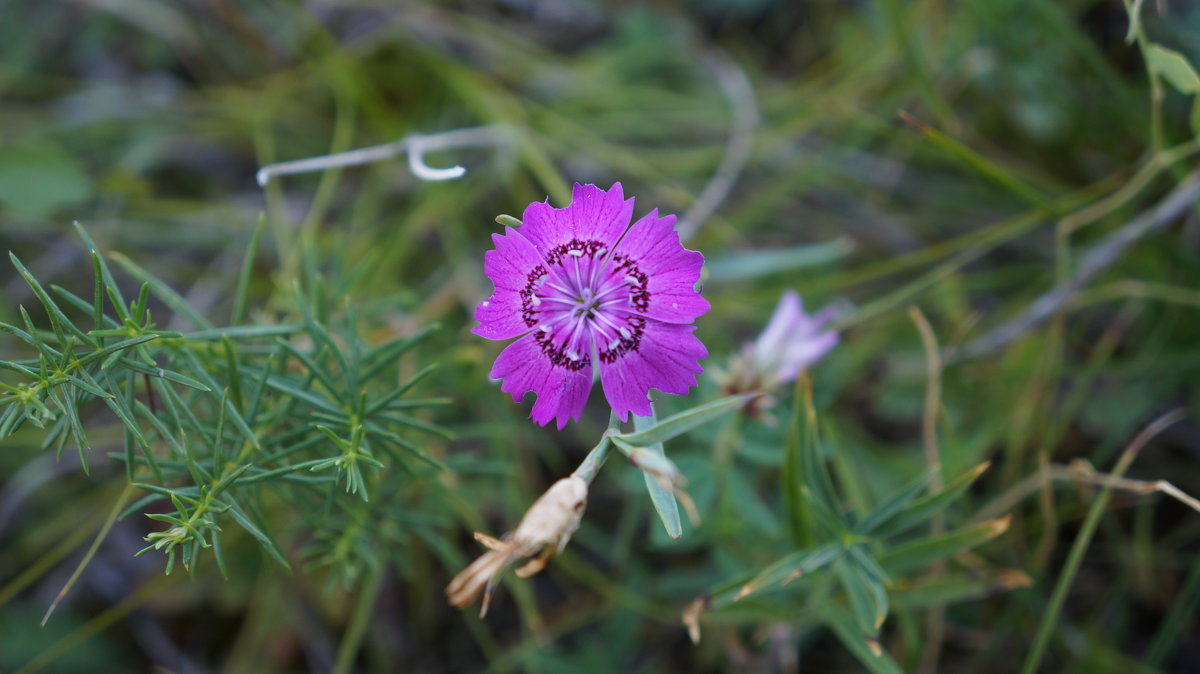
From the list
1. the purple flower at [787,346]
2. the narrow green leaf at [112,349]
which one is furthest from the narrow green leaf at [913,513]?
the narrow green leaf at [112,349]

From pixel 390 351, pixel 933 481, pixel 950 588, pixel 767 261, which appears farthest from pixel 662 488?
pixel 767 261

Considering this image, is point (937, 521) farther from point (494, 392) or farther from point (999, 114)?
point (999, 114)

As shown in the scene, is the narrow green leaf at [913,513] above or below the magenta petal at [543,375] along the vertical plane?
below

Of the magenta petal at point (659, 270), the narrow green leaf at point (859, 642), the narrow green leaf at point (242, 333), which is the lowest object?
the narrow green leaf at point (859, 642)

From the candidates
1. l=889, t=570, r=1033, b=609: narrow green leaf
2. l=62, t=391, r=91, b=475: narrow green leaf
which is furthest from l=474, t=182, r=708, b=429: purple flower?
l=889, t=570, r=1033, b=609: narrow green leaf

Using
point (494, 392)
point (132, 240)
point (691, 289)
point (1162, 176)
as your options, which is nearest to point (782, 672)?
point (494, 392)

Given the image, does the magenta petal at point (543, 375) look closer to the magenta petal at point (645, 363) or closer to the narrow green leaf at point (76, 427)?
the magenta petal at point (645, 363)

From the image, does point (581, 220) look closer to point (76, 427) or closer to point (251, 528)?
point (251, 528)
